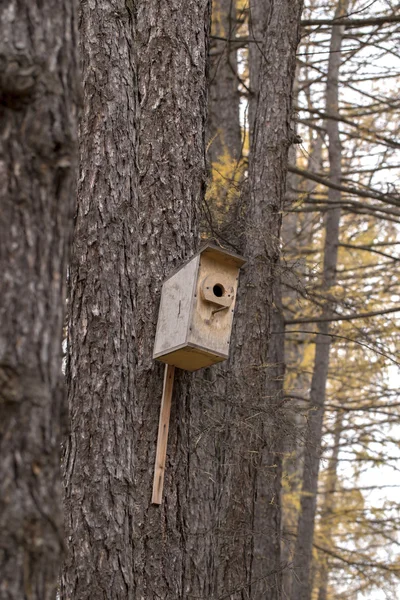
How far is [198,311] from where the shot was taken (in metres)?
4.33

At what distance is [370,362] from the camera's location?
11.0m

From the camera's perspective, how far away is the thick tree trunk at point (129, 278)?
3.61m

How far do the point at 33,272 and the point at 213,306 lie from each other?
2.29 metres

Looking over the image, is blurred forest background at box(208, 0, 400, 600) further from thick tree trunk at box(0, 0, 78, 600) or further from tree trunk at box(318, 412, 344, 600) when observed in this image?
thick tree trunk at box(0, 0, 78, 600)

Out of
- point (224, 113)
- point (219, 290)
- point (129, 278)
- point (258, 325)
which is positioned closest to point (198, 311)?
point (219, 290)

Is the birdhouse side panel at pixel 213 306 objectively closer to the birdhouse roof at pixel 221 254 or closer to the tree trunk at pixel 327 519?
the birdhouse roof at pixel 221 254

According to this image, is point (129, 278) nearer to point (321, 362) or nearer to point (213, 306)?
point (213, 306)

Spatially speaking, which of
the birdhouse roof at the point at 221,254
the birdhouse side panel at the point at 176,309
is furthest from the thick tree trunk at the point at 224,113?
the birdhouse side panel at the point at 176,309

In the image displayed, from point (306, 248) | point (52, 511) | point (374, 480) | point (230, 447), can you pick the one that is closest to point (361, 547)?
point (374, 480)

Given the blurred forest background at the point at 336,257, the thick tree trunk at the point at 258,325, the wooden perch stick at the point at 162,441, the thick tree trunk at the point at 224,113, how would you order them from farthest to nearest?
the thick tree trunk at the point at 224,113, the blurred forest background at the point at 336,257, the thick tree trunk at the point at 258,325, the wooden perch stick at the point at 162,441

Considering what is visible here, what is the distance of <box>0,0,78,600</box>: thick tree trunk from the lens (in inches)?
80.3

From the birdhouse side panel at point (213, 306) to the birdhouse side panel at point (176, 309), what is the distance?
3cm

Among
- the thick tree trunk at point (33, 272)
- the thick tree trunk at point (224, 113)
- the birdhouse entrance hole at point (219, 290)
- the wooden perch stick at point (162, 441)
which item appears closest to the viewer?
the thick tree trunk at point (33, 272)

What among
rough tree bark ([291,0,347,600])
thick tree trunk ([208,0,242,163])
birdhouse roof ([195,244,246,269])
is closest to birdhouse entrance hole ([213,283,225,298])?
birdhouse roof ([195,244,246,269])
